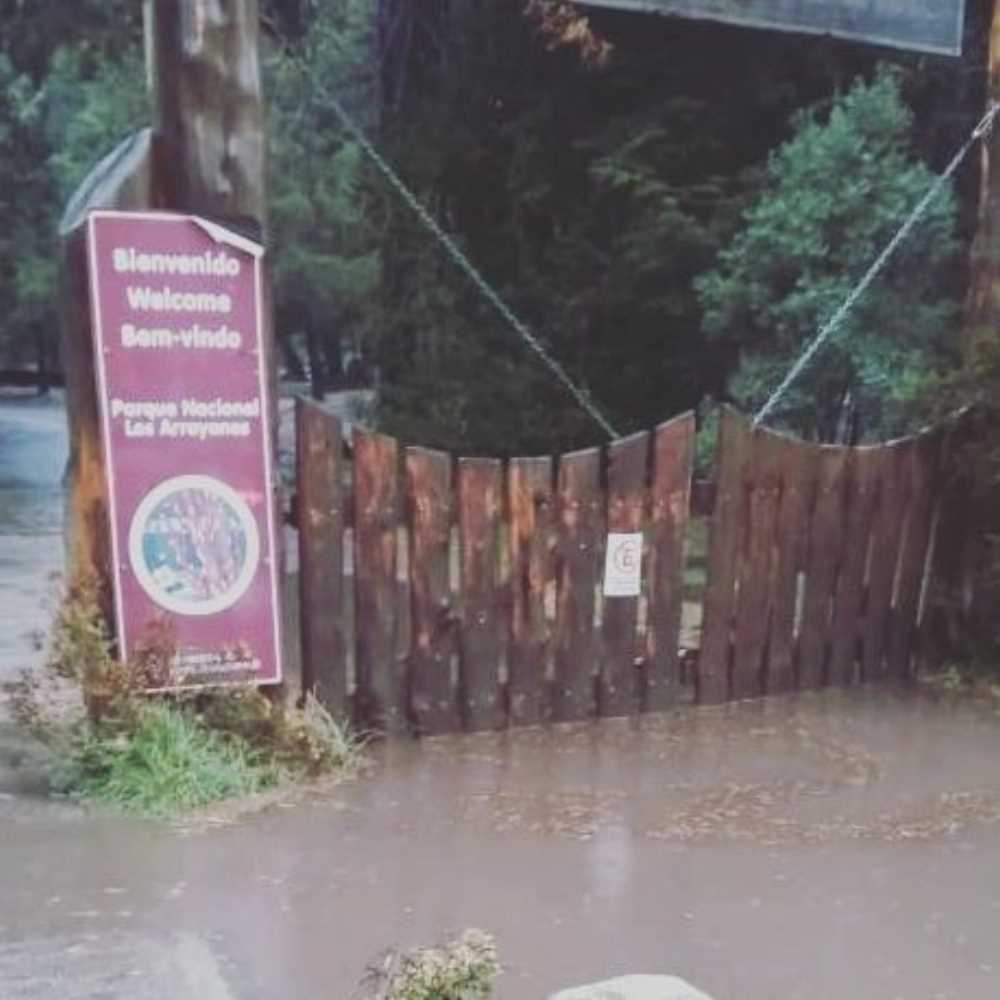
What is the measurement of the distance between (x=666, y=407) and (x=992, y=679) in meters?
5.32

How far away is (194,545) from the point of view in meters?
6.18

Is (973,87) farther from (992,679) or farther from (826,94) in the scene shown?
(992,679)

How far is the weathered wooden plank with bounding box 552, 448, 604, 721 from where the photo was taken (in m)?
7.31

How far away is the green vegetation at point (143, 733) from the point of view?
5910 mm

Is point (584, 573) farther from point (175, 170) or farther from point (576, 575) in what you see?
point (175, 170)

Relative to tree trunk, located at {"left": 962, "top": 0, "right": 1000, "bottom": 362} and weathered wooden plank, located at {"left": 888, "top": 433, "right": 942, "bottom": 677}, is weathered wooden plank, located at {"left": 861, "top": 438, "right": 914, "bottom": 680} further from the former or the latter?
tree trunk, located at {"left": 962, "top": 0, "right": 1000, "bottom": 362}

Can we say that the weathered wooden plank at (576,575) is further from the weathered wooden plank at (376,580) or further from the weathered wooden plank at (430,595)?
the weathered wooden plank at (376,580)

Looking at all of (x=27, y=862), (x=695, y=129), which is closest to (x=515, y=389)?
(x=695, y=129)

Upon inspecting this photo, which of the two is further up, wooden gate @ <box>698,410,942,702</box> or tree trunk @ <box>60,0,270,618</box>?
tree trunk @ <box>60,0,270,618</box>

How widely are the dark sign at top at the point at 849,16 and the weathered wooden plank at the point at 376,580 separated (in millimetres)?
2357

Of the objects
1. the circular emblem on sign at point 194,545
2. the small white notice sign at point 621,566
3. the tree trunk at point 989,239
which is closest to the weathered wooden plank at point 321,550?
the circular emblem on sign at point 194,545

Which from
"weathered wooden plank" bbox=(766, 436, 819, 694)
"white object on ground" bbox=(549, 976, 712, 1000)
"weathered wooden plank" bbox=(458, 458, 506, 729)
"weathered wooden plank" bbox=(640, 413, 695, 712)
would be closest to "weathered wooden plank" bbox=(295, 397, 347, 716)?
"weathered wooden plank" bbox=(458, 458, 506, 729)

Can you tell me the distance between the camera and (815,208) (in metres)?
10.8

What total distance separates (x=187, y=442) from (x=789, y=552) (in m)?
3.32
